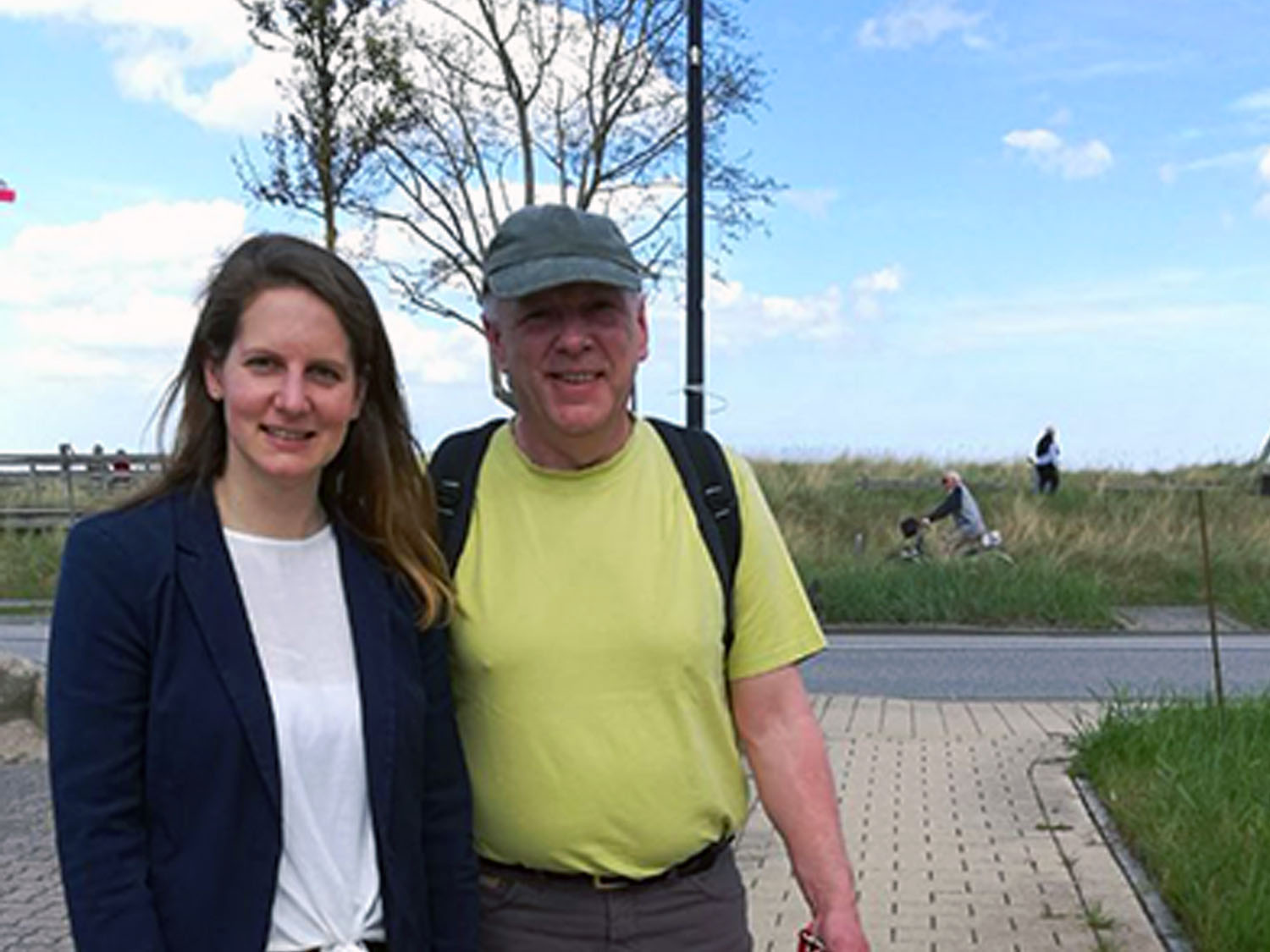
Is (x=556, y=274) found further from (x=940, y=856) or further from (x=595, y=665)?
(x=940, y=856)

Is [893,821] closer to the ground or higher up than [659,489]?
closer to the ground

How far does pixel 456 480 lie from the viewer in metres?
2.55

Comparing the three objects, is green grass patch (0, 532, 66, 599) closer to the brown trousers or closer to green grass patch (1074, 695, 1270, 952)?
green grass patch (1074, 695, 1270, 952)

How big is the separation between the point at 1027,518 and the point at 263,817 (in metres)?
19.9

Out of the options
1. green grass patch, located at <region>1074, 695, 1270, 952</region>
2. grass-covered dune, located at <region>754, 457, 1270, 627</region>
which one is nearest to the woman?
green grass patch, located at <region>1074, 695, 1270, 952</region>

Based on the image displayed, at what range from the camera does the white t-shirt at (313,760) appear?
214cm

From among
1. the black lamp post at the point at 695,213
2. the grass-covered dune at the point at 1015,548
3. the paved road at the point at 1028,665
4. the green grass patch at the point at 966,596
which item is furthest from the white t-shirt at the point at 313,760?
the green grass patch at the point at 966,596

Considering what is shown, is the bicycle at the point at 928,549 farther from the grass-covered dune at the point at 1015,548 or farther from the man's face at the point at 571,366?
the man's face at the point at 571,366

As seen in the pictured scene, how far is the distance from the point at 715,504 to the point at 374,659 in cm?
60

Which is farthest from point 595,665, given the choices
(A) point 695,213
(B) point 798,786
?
(A) point 695,213

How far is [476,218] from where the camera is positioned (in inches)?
910

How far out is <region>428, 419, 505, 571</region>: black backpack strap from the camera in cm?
249

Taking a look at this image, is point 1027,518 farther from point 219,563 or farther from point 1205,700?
point 219,563

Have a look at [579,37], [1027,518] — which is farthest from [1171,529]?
[579,37]
